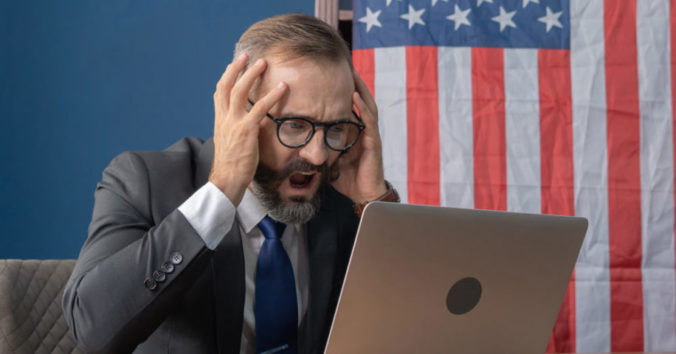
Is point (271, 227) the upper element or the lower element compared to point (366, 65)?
lower

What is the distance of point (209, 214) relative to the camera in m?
0.99

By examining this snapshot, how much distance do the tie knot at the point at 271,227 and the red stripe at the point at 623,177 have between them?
130cm

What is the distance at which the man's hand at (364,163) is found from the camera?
129cm

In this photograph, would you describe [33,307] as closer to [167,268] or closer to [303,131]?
[167,268]

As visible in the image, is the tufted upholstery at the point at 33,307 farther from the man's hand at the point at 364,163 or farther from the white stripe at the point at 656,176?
the white stripe at the point at 656,176

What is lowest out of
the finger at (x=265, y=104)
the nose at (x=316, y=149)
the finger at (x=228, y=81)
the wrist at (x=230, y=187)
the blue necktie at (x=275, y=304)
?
the blue necktie at (x=275, y=304)

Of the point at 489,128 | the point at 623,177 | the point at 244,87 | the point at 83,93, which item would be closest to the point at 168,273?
the point at 244,87

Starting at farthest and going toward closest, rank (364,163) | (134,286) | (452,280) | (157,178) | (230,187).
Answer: (364,163) → (157,178) → (230,187) → (134,286) → (452,280)

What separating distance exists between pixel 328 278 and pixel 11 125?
1.31 metres

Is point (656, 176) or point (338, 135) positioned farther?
point (656, 176)

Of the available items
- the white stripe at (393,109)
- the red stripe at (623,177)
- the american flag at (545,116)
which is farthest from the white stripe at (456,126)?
the red stripe at (623,177)

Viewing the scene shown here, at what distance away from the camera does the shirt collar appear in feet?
4.05

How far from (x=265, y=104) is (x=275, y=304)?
1.24 feet

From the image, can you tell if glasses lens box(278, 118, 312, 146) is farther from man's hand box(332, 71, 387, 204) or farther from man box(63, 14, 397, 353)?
man's hand box(332, 71, 387, 204)
